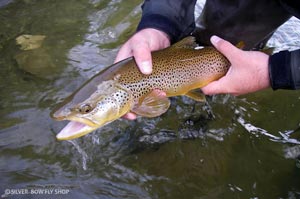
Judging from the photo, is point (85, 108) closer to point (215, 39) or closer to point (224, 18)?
point (215, 39)

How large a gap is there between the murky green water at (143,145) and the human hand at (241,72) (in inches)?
31.4

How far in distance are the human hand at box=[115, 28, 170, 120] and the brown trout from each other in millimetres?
61

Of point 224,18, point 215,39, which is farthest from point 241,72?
point 224,18

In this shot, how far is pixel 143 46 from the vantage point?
2.43 meters

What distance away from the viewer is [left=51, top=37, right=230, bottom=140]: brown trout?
2.19m

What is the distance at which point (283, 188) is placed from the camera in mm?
2889

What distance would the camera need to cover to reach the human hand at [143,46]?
7.78ft

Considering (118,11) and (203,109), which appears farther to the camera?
(118,11)

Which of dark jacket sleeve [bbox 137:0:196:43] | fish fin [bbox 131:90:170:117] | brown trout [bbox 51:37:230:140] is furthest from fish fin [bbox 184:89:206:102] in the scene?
dark jacket sleeve [bbox 137:0:196:43]

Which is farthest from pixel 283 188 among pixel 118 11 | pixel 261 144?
pixel 118 11

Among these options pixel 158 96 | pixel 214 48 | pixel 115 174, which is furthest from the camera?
pixel 115 174

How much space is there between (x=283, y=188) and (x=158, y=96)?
1.27 meters

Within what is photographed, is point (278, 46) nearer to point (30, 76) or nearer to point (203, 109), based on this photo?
point (203, 109)

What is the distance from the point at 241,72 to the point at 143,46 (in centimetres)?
66
